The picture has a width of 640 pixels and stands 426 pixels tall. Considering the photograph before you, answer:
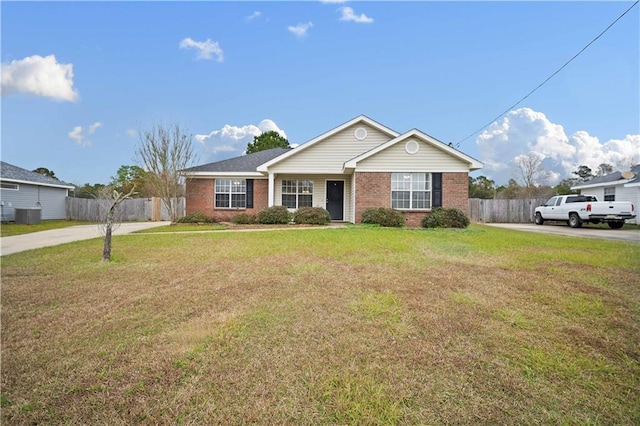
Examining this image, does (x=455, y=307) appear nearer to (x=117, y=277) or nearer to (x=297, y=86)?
(x=117, y=277)

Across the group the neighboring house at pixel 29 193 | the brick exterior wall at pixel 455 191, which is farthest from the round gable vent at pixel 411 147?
the neighboring house at pixel 29 193

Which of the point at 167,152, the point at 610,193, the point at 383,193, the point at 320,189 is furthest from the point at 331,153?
the point at 610,193

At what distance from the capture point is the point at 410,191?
1516 cm

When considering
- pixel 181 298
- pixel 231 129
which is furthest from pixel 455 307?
pixel 231 129

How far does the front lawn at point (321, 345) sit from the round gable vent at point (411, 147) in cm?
983

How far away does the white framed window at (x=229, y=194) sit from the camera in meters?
18.2

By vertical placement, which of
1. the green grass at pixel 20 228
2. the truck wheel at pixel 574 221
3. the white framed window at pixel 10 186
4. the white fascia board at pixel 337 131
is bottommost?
the green grass at pixel 20 228

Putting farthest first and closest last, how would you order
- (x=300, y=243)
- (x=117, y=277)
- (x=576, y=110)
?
(x=576, y=110), (x=300, y=243), (x=117, y=277)

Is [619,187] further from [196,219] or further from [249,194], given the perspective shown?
[196,219]

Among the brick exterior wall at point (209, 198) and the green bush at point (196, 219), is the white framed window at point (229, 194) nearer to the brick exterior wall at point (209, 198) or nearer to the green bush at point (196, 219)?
the brick exterior wall at point (209, 198)

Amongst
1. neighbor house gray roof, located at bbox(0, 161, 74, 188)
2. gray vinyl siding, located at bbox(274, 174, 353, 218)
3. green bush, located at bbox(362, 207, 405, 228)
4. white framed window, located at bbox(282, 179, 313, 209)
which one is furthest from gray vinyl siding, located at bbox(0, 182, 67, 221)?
green bush, located at bbox(362, 207, 405, 228)

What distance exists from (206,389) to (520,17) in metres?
17.8

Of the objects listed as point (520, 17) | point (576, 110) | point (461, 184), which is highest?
point (520, 17)

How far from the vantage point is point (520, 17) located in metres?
12.9
